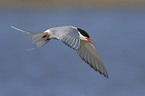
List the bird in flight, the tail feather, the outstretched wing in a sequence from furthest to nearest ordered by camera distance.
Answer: the tail feather < the bird in flight < the outstretched wing

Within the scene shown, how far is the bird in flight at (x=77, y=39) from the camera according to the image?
2.33 metres

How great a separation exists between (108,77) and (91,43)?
0.42 m

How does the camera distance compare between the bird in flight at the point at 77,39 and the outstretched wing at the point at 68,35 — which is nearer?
the outstretched wing at the point at 68,35

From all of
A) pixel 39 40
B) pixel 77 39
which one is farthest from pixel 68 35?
pixel 39 40

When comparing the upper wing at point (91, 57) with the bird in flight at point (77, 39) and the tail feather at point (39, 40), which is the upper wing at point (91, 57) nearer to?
the bird in flight at point (77, 39)

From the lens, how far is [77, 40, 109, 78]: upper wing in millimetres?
2723

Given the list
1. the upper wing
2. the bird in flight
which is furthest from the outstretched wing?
the upper wing

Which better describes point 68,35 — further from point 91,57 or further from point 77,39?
point 91,57

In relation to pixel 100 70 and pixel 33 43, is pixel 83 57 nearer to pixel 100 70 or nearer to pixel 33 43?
pixel 100 70

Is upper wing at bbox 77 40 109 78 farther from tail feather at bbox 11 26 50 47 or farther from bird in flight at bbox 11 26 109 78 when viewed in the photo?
tail feather at bbox 11 26 50 47

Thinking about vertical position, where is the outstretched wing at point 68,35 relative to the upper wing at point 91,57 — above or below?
above

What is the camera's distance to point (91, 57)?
9.23 ft

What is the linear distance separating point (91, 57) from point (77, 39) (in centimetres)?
58

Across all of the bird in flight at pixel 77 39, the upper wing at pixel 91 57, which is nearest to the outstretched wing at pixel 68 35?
the bird in flight at pixel 77 39
